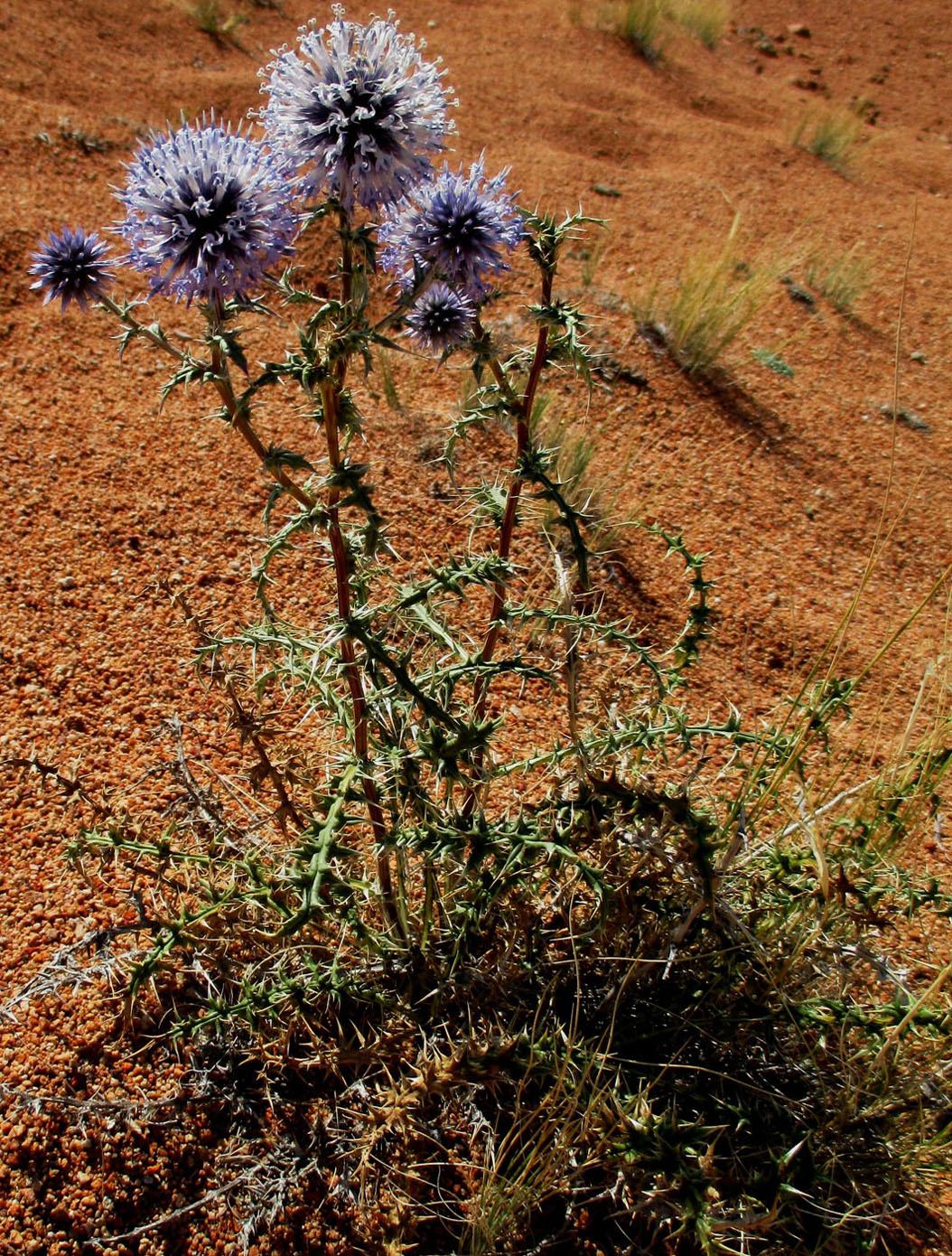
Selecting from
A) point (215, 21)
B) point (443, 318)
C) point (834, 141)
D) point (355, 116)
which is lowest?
point (443, 318)

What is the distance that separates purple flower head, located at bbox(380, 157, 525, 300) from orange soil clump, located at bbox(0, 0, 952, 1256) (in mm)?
1501

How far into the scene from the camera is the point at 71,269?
1711 millimetres

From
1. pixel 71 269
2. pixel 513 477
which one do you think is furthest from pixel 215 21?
pixel 513 477

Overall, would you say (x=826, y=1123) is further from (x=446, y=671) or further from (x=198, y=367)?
(x=198, y=367)

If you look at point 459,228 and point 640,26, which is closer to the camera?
point 459,228

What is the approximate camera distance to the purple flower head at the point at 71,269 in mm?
1699

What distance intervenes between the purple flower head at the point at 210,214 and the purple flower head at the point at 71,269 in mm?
213

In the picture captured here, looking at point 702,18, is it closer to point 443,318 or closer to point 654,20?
point 654,20

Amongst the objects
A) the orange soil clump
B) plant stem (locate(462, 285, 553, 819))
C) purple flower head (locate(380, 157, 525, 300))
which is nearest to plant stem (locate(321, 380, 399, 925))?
plant stem (locate(462, 285, 553, 819))

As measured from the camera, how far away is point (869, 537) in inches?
162

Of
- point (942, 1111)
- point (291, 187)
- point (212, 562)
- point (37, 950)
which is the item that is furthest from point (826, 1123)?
point (212, 562)

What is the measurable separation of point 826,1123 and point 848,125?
8886 millimetres

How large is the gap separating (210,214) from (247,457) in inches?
88.1

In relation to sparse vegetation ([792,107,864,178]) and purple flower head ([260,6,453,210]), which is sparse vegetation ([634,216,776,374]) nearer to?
purple flower head ([260,6,453,210])
